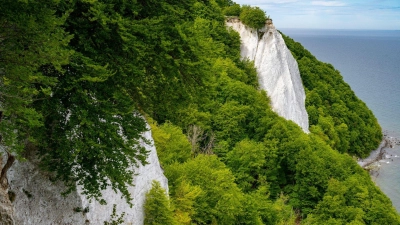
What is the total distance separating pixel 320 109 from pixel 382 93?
55.8 m

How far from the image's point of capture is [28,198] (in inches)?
390

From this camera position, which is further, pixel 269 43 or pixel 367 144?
pixel 367 144

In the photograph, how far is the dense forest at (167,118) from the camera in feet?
23.5

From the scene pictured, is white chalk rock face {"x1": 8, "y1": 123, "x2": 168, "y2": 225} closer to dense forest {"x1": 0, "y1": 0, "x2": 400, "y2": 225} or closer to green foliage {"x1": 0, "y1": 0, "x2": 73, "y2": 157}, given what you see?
dense forest {"x1": 0, "y1": 0, "x2": 400, "y2": 225}

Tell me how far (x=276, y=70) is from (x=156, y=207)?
31846mm

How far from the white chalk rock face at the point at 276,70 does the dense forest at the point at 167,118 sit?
1391 mm

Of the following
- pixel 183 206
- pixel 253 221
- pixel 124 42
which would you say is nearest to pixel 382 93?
pixel 253 221

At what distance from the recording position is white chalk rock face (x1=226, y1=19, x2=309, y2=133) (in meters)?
42.3

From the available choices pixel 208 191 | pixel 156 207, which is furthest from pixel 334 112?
pixel 156 207

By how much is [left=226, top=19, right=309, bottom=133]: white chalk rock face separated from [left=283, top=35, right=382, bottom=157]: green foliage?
296 centimetres

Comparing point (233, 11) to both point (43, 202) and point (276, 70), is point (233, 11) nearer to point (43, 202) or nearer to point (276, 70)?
point (276, 70)

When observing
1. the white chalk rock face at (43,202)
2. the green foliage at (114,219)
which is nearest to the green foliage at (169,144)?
the green foliage at (114,219)

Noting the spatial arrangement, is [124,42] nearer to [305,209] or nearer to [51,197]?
[51,197]

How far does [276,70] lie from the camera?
43.7 meters
